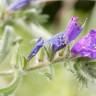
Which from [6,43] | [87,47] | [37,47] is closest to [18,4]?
[6,43]

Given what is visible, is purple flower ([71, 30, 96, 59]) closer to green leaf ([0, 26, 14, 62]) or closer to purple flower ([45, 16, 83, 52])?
purple flower ([45, 16, 83, 52])

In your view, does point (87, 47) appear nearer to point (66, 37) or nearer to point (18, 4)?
point (66, 37)

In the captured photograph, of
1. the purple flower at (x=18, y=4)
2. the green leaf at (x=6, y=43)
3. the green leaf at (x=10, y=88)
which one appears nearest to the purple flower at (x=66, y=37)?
the green leaf at (x=10, y=88)

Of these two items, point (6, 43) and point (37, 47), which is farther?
point (6, 43)

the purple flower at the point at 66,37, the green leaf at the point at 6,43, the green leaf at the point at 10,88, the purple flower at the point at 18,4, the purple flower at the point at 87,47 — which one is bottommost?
the green leaf at the point at 10,88

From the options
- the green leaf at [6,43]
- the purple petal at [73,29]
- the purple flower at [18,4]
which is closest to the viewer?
the purple petal at [73,29]

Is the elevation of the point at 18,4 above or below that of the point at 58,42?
above

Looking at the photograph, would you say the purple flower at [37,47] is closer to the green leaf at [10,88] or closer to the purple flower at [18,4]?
the green leaf at [10,88]

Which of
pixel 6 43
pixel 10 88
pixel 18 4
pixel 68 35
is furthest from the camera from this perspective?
pixel 18 4
